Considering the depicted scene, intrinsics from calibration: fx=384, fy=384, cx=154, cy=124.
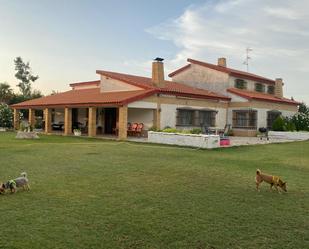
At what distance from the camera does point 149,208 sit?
6.73 meters

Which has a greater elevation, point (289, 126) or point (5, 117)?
point (5, 117)

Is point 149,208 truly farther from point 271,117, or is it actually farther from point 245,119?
point 271,117

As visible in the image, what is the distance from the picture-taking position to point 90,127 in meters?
25.7

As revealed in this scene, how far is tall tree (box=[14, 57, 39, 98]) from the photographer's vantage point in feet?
199

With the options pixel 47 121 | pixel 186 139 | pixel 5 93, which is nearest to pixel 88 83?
pixel 47 121

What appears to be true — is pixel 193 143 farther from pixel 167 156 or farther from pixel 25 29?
pixel 25 29

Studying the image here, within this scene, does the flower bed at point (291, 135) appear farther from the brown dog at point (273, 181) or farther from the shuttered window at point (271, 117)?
the brown dog at point (273, 181)

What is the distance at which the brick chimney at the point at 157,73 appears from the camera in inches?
1074

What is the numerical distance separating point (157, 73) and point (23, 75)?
132 feet

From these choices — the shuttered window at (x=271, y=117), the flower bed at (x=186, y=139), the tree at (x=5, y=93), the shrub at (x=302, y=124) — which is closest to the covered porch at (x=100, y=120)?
the flower bed at (x=186, y=139)

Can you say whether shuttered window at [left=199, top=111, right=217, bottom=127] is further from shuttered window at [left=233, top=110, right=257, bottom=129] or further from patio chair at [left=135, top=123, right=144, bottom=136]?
patio chair at [left=135, top=123, right=144, bottom=136]

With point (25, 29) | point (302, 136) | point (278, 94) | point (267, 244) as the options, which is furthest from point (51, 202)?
point (278, 94)

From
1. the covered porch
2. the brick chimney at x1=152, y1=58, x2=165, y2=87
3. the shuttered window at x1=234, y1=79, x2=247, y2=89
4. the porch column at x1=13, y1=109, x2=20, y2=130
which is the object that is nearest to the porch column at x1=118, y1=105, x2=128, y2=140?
the covered porch

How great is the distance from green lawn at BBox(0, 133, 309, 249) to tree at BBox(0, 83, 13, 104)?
3378 cm
